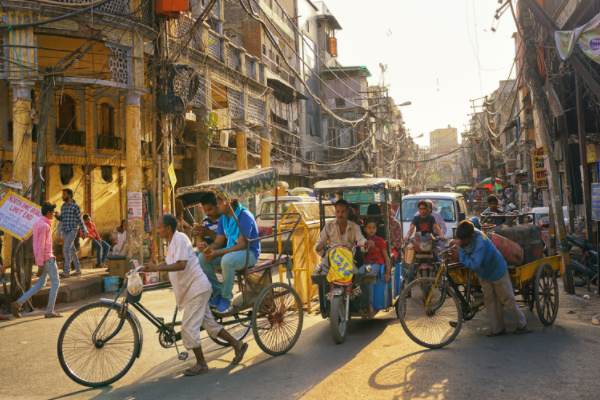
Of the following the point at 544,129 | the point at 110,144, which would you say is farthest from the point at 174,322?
the point at 110,144

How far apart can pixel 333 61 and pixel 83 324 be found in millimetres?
44190

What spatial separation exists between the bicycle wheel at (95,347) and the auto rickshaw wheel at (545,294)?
5072mm

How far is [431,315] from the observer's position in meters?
5.77

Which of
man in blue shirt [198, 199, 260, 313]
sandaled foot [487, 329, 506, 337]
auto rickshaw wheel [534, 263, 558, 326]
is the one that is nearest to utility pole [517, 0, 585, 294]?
auto rickshaw wheel [534, 263, 558, 326]

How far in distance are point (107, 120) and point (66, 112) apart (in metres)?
1.63

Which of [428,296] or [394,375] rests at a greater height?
[428,296]

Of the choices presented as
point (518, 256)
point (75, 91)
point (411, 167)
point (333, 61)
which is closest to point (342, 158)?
point (333, 61)

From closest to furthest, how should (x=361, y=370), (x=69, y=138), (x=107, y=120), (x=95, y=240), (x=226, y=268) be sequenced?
1. (x=361, y=370)
2. (x=226, y=268)
3. (x=95, y=240)
4. (x=69, y=138)
5. (x=107, y=120)

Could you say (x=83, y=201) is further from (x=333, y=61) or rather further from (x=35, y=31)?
(x=333, y=61)

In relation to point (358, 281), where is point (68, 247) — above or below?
above

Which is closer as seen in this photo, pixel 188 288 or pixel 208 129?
pixel 188 288

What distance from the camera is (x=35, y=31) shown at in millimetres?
11133

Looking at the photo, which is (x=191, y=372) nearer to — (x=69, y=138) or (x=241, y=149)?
(x=69, y=138)

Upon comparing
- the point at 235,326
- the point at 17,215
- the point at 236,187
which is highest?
the point at 236,187
